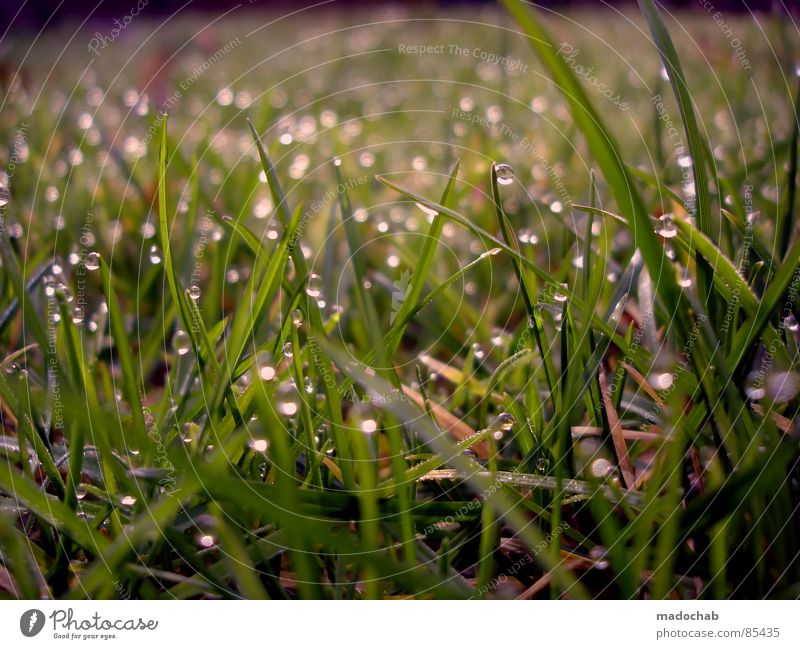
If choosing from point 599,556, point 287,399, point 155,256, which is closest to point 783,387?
point 599,556

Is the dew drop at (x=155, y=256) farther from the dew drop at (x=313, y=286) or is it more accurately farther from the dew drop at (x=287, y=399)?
the dew drop at (x=287, y=399)

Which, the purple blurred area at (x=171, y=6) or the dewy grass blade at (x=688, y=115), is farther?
the purple blurred area at (x=171, y=6)

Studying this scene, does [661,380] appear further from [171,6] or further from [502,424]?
[171,6]

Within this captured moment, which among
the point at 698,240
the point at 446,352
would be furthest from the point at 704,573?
the point at 446,352

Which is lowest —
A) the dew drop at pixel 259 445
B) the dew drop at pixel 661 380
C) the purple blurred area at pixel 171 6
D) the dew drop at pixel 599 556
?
the dew drop at pixel 599 556

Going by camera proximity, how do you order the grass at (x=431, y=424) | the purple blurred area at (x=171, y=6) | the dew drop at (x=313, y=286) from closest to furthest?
1. the grass at (x=431, y=424)
2. the dew drop at (x=313, y=286)
3. the purple blurred area at (x=171, y=6)

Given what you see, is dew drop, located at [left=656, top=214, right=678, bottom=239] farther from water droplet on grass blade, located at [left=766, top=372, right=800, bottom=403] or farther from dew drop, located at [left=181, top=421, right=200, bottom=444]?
dew drop, located at [left=181, top=421, right=200, bottom=444]

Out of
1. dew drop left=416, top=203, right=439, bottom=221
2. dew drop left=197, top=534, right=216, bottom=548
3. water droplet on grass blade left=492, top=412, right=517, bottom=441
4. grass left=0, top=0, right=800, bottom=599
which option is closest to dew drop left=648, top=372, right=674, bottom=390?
grass left=0, top=0, right=800, bottom=599

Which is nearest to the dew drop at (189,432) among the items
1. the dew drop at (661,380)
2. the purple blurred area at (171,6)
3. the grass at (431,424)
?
the grass at (431,424)
